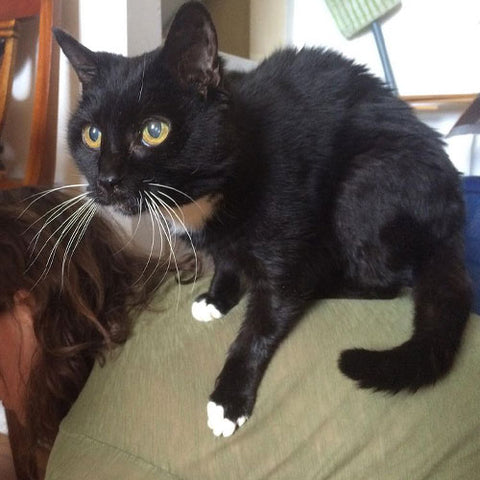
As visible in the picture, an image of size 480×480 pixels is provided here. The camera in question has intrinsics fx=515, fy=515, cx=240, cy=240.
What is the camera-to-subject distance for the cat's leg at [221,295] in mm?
915

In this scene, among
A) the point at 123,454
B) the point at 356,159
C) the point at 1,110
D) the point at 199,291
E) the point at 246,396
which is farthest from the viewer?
the point at 1,110

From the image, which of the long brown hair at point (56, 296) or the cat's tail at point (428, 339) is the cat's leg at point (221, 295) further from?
the cat's tail at point (428, 339)

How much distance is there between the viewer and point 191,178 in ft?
2.43

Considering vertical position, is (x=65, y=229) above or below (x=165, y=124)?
below

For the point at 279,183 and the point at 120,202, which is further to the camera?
the point at 279,183

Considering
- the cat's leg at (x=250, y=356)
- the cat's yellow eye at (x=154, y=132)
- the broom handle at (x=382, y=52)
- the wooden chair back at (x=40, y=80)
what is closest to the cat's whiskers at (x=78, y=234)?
the cat's yellow eye at (x=154, y=132)

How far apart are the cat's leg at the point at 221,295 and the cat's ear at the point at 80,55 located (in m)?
0.40

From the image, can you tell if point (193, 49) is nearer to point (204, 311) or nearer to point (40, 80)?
point (204, 311)

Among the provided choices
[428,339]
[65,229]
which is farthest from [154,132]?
[428,339]

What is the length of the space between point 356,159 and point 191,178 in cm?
32

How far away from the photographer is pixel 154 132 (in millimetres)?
711

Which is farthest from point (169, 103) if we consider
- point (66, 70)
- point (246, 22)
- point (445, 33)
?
point (445, 33)

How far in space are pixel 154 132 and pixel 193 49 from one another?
13 cm

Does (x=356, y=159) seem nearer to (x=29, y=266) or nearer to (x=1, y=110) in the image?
(x=29, y=266)
